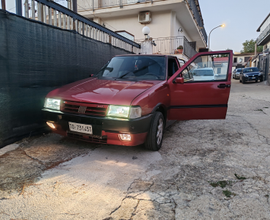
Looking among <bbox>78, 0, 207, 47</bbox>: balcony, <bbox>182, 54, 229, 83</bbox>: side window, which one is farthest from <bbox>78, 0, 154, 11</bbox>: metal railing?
<bbox>182, 54, 229, 83</bbox>: side window

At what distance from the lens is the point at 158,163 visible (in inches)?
121

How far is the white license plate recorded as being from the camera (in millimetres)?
3017

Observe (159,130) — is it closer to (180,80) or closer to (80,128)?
(180,80)

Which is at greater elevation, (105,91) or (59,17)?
(59,17)

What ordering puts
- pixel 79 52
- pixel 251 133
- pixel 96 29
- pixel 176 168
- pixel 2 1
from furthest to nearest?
pixel 96 29, pixel 79 52, pixel 251 133, pixel 2 1, pixel 176 168

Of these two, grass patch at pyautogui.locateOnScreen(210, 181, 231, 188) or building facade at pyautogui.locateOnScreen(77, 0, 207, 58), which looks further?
building facade at pyautogui.locateOnScreen(77, 0, 207, 58)

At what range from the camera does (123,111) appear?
288 cm

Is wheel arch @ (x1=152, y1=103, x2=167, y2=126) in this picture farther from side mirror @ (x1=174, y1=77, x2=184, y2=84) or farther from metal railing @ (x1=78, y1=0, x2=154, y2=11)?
metal railing @ (x1=78, y1=0, x2=154, y2=11)

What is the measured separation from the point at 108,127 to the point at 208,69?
7.95ft

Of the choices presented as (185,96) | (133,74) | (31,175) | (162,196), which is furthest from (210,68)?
(31,175)

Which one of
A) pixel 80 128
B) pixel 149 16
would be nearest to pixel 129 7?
pixel 149 16

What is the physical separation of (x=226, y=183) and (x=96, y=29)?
18.6ft

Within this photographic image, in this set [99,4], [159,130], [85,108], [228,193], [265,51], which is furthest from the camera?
[265,51]

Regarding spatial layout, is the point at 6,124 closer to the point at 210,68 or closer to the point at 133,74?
the point at 133,74
